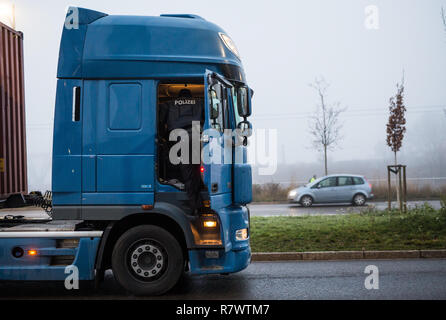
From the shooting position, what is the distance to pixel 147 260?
19.5 feet

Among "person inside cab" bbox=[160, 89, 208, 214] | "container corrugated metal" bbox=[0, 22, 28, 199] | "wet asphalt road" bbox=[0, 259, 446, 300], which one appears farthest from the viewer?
"container corrugated metal" bbox=[0, 22, 28, 199]

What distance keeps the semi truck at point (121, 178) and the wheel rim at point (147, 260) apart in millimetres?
13

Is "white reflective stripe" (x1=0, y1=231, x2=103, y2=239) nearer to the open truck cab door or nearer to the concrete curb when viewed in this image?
the open truck cab door

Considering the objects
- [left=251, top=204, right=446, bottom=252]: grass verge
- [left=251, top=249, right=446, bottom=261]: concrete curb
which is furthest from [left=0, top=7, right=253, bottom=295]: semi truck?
[left=251, top=204, right=446, bottom=252]: grass verge

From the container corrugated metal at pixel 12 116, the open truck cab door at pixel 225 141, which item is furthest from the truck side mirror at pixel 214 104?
the container corrugated metal at pixel 12 116

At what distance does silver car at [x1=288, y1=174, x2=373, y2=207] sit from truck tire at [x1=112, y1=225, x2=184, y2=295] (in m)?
16.2

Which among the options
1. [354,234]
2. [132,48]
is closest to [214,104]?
[132,48]

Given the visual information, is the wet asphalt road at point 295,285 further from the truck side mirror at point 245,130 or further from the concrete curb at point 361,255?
the truck side mirror at point 245,130

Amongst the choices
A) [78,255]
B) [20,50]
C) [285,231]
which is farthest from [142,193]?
[285,231]

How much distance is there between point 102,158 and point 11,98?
Answer: 296cm

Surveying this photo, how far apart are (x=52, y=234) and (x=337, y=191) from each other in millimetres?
17101

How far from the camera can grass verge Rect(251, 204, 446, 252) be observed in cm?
917

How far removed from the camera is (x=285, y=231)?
10.7 m

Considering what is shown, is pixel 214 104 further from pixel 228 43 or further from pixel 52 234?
pixel 52 234
